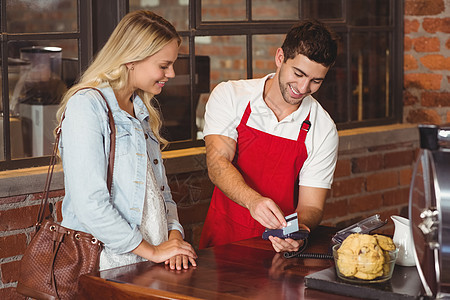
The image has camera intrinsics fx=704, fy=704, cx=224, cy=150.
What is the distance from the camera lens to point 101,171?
6.64 feet

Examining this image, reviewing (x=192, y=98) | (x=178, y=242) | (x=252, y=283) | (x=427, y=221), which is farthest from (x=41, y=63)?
(x=427, y=221)

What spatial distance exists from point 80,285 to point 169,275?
0.24 metres

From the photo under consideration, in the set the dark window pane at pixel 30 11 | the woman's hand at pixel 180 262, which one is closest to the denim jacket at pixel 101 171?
the woman's hand at pixel 180 262

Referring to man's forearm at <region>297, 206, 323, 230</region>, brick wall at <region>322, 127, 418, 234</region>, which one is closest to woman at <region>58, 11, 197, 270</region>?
man's forearm at <region>297, 206, 323, 230</region>

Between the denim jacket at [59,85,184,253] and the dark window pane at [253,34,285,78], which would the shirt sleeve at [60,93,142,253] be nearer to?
the denim jacket at [59,85,184,253]

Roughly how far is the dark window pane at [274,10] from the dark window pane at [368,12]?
1.24 feet

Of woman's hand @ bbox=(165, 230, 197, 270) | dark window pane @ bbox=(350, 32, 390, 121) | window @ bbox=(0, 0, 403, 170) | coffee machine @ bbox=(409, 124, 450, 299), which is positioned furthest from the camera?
dark window pane @ bbox=(350, 32, 390, 121)

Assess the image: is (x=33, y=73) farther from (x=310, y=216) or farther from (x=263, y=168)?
(x=310, y=216)

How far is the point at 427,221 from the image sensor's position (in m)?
1.60

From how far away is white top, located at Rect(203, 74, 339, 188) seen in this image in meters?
2.63

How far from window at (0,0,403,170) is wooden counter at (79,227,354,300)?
1.01 metres

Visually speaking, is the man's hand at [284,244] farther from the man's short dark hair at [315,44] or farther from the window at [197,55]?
the window at [197,55]

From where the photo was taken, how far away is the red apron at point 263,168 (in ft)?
8.64

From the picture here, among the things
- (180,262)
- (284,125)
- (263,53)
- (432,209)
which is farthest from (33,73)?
(432,209)
